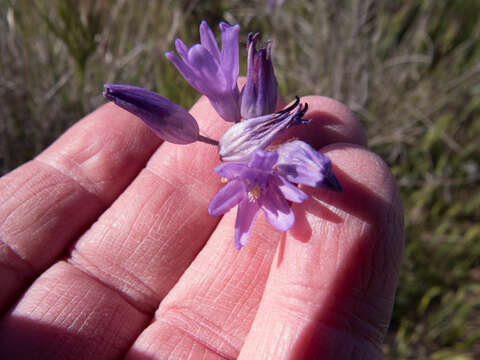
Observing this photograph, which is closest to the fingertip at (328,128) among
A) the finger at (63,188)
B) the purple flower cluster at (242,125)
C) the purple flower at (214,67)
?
the purple flower cluster at (242,125)

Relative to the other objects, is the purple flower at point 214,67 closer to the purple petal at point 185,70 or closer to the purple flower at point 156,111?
the purple petal at point 185,70

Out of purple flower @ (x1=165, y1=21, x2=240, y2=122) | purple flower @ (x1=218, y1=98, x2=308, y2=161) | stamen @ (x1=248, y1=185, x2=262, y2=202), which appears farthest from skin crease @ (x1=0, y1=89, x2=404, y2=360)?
purple flower @ (x1=165, y1=21, x2=240, y2=122)

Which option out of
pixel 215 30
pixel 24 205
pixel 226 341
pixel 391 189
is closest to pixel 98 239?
pixel 24 205

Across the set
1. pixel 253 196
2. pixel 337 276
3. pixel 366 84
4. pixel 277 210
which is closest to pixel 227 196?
pixel 253 196

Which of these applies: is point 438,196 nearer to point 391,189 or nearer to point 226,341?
point 391,189

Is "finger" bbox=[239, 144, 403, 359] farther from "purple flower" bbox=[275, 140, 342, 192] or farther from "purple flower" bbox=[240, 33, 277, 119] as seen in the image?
"purple flower" bbox=[240, 33, 277, 119]

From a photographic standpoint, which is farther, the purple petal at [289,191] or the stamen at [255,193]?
the stamen at [255,193]
